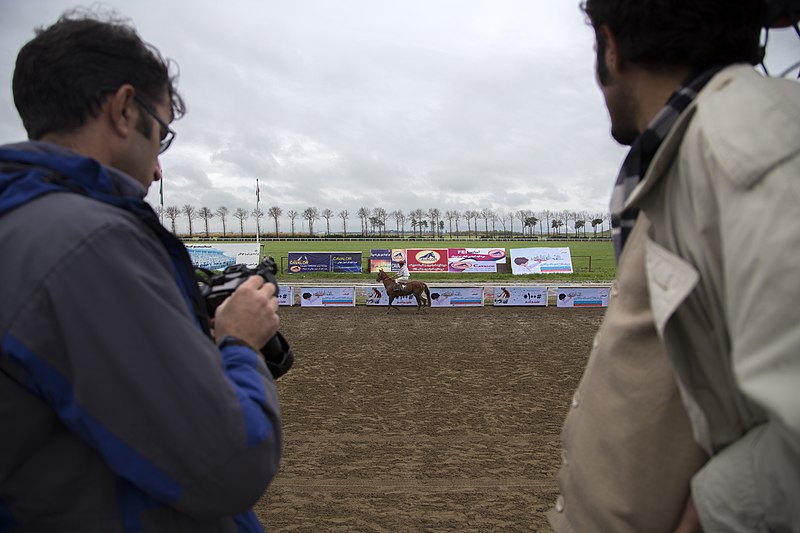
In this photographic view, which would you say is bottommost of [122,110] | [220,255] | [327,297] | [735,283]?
[327,297]

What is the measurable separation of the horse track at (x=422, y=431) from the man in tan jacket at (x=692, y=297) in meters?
3.99

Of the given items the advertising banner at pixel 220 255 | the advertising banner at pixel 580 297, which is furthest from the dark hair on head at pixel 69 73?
the advertising banner at pixel 220 255

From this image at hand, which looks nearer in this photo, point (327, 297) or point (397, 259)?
point (327, 297)

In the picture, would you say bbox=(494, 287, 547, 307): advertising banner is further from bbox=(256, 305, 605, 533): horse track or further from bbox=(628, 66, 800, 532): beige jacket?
bbox=(628, 66, 800, 532): beige jacket

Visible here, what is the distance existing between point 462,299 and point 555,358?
380 inches

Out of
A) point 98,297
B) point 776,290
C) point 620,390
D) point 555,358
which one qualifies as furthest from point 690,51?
point 555,358

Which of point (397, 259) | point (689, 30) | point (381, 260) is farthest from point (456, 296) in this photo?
point (689, 30)

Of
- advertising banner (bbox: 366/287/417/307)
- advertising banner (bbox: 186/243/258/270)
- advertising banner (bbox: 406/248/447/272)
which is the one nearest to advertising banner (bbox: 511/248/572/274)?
advertising banner (bbox: 406/248/447/272)

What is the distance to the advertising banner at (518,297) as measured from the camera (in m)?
21.4

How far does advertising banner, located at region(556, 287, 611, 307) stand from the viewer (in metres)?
21.3

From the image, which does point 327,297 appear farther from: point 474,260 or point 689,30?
point 689,30

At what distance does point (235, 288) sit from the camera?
172 cm

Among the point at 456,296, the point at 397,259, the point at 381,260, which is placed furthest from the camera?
the point at 381,260

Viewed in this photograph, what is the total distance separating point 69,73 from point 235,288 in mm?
795
